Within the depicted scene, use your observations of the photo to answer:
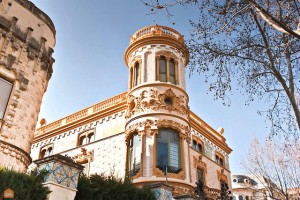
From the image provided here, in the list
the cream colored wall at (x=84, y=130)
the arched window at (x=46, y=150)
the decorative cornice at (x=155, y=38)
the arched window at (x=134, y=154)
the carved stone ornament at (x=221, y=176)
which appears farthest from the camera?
the carved stone ornament at (x=221, y=176)

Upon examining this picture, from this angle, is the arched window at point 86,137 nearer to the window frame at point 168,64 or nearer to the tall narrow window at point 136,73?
the tall narrow window at point 136,73

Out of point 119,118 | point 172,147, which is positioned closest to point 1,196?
point 172,147

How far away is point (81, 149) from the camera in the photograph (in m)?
23.0

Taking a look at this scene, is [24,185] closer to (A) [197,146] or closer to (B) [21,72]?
(B) [21,72]

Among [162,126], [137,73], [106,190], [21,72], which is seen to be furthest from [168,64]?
[106,190]

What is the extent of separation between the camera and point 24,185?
7113mm

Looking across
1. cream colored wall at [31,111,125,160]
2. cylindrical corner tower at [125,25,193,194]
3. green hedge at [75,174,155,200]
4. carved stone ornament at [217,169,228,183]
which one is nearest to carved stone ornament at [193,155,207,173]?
carved stone ornament at [217,169,228,183]

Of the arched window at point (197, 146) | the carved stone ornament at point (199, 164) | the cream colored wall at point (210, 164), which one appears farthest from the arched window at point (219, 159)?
the carved stone ornament at point (199, 164)

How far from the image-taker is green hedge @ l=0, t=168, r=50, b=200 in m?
6.75

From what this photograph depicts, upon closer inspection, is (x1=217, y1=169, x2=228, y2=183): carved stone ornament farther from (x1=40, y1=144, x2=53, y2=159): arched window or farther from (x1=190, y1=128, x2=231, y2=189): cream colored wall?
(x1=40, y1=144, x2=53, y2=159): arched window

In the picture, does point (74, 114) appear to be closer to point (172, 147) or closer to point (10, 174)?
point (172, 147)

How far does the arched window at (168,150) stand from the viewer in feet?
60.4

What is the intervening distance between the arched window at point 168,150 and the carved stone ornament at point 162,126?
1.05ft

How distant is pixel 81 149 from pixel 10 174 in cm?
1619
